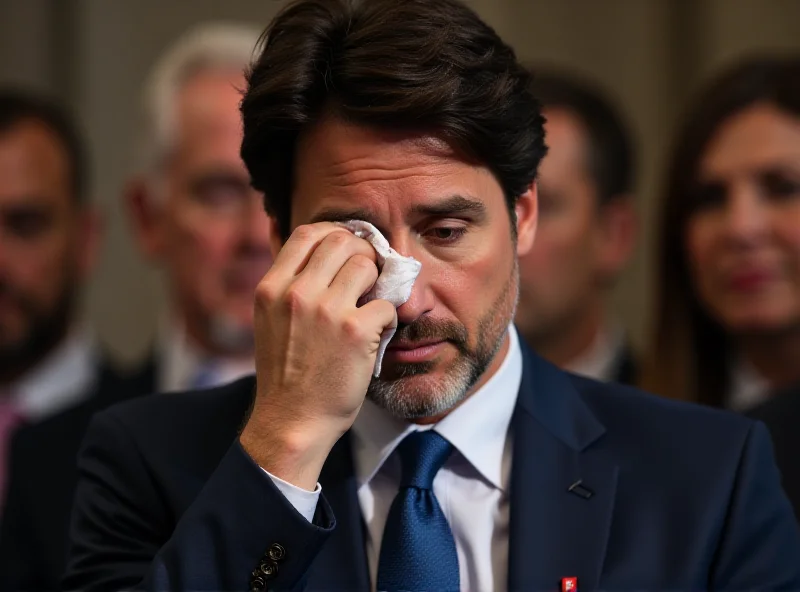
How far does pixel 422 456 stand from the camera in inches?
81.7

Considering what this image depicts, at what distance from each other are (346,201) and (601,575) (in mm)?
715

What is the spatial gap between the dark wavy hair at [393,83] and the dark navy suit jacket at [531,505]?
1.35 feet

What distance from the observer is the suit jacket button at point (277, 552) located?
1.85 metres

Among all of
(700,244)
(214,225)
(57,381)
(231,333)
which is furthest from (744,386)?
(57,381)

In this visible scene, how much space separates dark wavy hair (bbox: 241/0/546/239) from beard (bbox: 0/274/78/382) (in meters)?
2.14

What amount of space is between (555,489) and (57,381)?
2.48m

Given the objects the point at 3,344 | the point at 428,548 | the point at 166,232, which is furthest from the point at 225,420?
the point at 3,344

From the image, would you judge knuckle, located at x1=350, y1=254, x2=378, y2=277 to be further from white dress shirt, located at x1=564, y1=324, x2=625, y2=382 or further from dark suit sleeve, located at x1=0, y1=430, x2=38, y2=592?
white dress shirt, located at x1=564, y1=324, x2=625, y2=382

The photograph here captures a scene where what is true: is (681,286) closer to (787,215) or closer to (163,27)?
(787,215)

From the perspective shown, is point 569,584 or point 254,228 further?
point 254,228

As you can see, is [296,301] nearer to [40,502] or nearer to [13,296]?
[40,502]

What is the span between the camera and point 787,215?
3.29 metres

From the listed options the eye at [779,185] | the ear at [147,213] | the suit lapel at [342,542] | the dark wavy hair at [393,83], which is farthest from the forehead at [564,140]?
the suit lapel at [342,542]

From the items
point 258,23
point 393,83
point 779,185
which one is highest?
point 258,23
